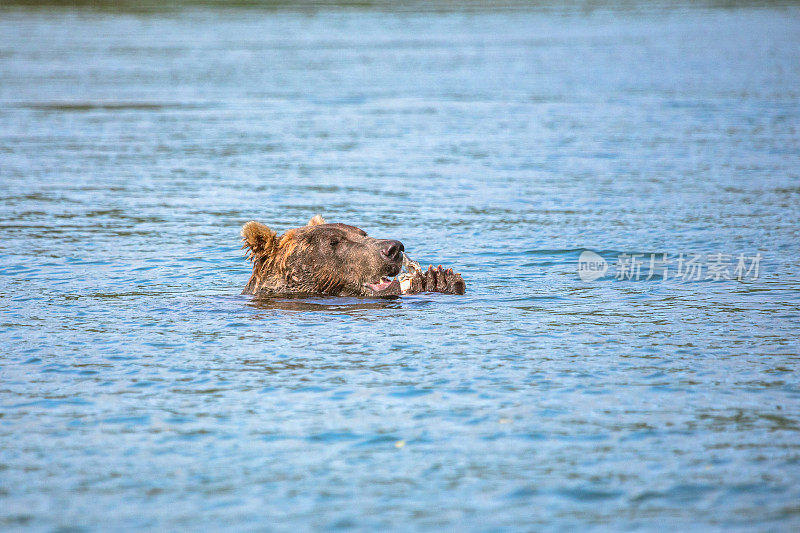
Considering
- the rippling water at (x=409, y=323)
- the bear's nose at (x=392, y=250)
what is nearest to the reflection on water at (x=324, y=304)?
the rippling water at (x=409, y=323)

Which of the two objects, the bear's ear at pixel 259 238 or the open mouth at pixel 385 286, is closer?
the bear's ear at pixel 259 238

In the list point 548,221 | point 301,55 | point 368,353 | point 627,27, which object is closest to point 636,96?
point 548,221

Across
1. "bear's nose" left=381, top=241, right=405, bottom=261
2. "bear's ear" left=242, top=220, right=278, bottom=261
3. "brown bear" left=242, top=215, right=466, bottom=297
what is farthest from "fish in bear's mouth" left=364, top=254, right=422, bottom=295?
"bear's ear" left=242, top=220, right=278, bottom=261

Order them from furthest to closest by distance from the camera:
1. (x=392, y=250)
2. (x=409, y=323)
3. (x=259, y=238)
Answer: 1. (x=259, y=238)
2. (x=392, y=250)
3. (x=409, y=323)

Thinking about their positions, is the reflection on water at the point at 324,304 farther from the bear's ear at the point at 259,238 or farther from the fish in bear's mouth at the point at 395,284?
the bear's ear at the point at 259,238

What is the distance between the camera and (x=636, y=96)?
30844mm

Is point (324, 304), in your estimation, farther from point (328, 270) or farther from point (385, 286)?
point (385, 286)

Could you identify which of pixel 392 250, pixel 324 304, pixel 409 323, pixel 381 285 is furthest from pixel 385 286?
pixel 409 323

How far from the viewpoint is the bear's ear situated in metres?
11.4

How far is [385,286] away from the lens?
11594mm

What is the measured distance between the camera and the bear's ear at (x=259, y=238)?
1137cm

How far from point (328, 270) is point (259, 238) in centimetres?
78

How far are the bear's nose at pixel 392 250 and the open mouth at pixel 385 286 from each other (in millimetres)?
317

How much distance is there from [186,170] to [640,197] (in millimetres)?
8730
